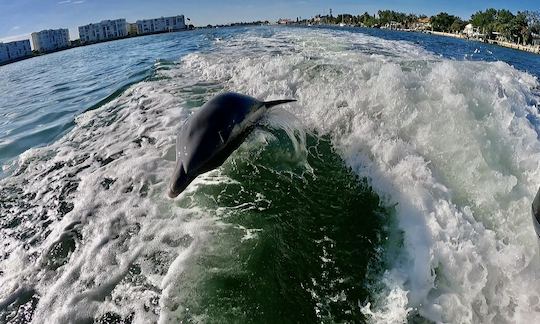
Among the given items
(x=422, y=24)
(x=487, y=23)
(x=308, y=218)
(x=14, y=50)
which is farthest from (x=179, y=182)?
(x=14, y=50)

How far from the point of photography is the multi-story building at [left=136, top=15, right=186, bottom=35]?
538ft

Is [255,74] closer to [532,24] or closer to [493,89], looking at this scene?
[493,89]

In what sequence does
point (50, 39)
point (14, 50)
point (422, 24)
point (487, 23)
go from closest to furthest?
point (487, 23), point (14, 50), point (422, 24), point (50, 39)

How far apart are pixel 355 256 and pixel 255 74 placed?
25.7 feet

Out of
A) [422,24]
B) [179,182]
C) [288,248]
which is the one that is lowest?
[288,248]

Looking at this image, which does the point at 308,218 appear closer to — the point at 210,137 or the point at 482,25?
the point at 210,137

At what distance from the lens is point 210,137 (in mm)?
4109

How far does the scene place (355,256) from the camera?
161 inches

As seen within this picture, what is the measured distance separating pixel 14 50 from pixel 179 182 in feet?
518

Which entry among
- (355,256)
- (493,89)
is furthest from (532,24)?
(355,256)

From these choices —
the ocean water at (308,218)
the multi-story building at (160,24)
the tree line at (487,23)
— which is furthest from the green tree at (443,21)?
the ocean water at (308,218)

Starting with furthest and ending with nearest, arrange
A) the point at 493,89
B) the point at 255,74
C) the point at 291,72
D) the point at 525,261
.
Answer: the point at 255,74 < the point at 291,72 < the point at 493,89 < the point at 525,261

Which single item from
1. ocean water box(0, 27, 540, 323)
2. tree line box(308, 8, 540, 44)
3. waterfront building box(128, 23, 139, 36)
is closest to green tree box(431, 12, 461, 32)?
tree line box(308, 8, 540, 44)

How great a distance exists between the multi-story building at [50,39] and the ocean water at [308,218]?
545ft
